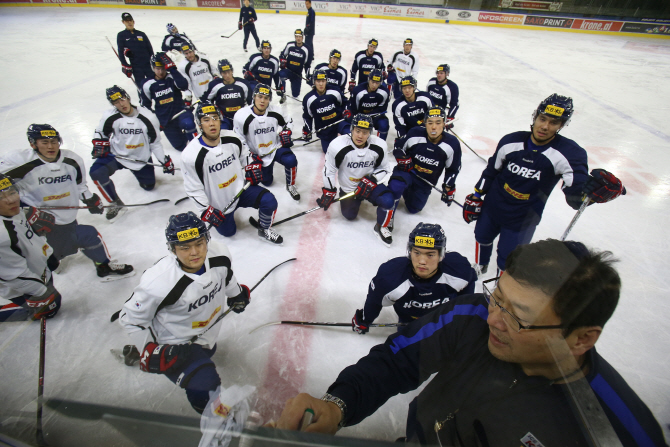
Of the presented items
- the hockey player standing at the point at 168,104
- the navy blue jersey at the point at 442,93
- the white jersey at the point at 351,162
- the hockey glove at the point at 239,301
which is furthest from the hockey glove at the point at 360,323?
the navy blue jersey at the point at 442,93

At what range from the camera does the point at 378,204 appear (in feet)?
11.0

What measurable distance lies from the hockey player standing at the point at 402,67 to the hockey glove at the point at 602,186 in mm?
5238

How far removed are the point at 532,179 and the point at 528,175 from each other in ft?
0.15

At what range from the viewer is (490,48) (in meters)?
12.3

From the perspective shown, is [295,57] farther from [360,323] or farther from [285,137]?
[360,323]

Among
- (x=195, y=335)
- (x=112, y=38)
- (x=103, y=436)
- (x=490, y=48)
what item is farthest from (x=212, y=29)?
(x=103, y=436)

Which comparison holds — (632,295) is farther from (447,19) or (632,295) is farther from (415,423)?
(447,19)

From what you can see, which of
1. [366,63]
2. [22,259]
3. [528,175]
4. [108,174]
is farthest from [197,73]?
[528,175]

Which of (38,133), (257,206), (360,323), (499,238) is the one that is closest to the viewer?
(360,323)

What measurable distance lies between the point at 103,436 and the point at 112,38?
1486cm

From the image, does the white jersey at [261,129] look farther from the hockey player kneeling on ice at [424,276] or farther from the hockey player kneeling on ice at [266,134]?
the hockey player kneeling on ice at [424,276]

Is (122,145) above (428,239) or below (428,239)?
below

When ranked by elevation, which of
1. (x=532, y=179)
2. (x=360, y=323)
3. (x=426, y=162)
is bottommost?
(x=360, y=323)

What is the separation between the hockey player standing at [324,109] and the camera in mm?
4723
